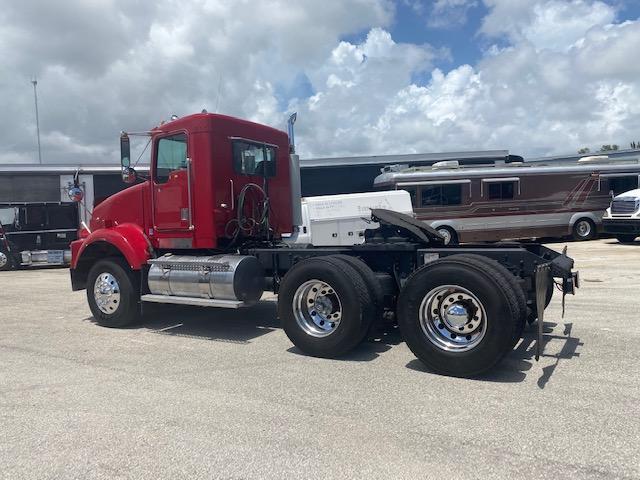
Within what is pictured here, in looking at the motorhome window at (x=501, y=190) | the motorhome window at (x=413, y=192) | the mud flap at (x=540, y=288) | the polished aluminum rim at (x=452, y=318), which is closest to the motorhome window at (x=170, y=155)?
the polished aluminum rim at (x=452, y=318)

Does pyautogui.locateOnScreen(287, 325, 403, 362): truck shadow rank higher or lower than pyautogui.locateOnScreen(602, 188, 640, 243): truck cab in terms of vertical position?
lower

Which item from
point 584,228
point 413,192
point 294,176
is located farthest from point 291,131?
point 584,228

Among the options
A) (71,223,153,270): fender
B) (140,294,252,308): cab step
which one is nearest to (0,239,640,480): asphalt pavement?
(140,294,252,308): cab step

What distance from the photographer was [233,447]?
3617 millimetres

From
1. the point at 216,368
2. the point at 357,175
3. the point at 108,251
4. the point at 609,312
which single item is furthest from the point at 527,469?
the point at 357,175

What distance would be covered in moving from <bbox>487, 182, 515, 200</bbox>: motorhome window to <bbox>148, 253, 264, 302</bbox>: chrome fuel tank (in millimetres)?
14889

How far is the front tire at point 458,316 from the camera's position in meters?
4.71

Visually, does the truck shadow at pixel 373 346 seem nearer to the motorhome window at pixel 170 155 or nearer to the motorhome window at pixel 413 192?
the motorhome window at pixel 170 155

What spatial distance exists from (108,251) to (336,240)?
8077 mm

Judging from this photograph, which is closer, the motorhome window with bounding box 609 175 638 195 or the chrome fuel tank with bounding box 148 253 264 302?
the chrome fuel tank with bounding box 148 253 264 302

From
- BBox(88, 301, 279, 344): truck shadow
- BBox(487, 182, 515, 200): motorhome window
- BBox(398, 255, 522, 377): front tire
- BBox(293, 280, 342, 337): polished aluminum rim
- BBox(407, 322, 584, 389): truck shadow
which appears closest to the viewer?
BBox(398, 255, 522, 377): front tire

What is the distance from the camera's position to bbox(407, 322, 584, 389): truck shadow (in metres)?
4.91

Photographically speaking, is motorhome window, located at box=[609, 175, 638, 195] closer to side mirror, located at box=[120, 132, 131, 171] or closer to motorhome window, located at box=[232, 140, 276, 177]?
motorhome window, located at box=[232, 140, 276, 177]

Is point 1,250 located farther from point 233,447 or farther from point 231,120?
point 233,447
